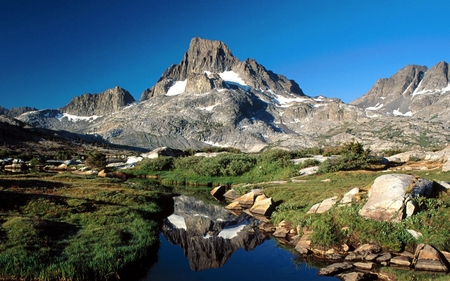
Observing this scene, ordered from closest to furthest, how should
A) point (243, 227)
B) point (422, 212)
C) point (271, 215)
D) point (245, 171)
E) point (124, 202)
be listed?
point (422, 212)
point (243, 227)
point (271, 215)
point (124, 202)
point (245, 171)

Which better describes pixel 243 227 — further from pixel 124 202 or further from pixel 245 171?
pixel 245 171

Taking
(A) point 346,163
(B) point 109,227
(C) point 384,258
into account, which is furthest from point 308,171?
(B) point 109,227

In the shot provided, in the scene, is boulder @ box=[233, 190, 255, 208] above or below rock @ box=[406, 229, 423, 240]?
below

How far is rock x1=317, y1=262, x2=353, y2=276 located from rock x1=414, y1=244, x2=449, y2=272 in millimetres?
3645

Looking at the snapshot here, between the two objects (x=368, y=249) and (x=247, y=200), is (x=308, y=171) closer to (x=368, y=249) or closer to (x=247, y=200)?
(x=247, y=200)

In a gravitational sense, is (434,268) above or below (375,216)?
below

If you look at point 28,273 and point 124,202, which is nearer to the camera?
point 28,273

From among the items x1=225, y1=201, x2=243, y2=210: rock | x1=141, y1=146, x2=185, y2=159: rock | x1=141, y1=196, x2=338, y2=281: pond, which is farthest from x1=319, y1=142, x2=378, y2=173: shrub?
x1=141, y1=146, x2=185, y2=159: rock

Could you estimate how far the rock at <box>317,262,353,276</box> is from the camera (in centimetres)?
1747

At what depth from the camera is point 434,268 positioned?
53.0ft

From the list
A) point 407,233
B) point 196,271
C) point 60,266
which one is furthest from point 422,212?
point 60,266

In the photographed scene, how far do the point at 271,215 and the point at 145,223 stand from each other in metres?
13.1

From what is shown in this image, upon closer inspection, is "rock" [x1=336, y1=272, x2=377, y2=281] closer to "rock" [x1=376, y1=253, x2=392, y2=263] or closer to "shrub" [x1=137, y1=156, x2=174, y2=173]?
"rock" [x1=376, y1=253, x2=392, y2=263]

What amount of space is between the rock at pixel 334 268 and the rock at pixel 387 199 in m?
5.36
